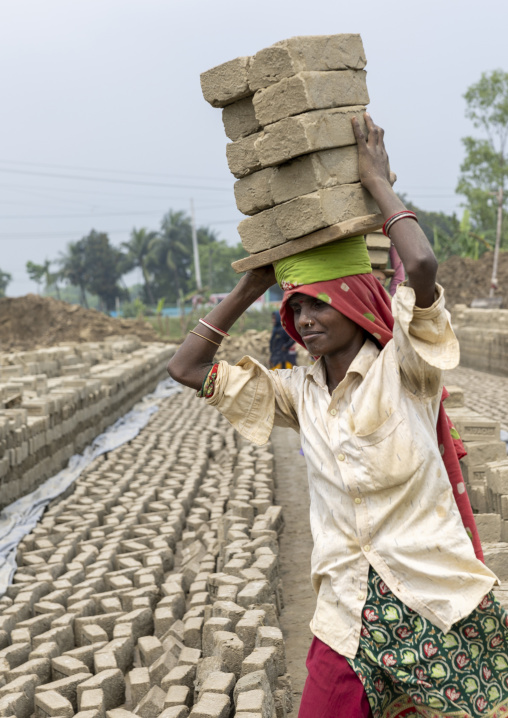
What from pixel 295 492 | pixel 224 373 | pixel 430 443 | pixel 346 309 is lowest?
pixel 295 492

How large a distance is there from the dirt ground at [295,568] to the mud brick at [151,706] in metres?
0.51

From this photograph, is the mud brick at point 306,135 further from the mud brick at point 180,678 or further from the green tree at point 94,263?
the green tree at point 94,263

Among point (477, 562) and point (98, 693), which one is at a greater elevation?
point (477, 562)

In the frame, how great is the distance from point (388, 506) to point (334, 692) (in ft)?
1.49

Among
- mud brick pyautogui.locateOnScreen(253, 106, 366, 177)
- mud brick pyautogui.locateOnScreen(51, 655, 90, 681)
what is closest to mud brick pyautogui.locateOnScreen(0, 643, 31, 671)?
mud brick pyautogui.locateOnScreen(51, 655, 90, 681)

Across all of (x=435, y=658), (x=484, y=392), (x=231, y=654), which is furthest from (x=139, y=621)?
(x=484, y=392)

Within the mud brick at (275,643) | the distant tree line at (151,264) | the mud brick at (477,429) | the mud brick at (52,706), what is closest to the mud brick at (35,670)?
the mud brick at (52,706)

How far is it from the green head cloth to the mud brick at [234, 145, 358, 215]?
0.16 m

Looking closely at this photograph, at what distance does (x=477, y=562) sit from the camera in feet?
6.20

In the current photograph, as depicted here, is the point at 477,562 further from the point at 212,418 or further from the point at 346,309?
the point at 212,418

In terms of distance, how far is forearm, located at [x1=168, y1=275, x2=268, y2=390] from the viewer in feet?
7.82

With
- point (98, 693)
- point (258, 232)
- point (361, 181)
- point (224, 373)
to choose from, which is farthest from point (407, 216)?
point (98, 693)

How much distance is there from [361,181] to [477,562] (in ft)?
3.34

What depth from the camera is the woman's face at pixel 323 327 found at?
206cm
